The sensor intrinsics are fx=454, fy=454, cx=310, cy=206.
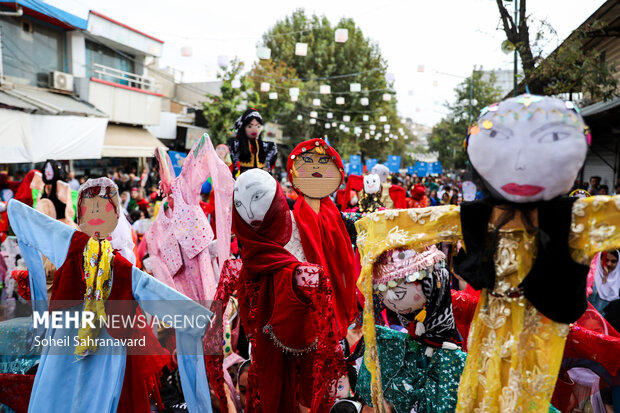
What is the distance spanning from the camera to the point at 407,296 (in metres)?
2.38

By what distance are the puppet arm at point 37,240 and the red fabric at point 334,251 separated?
5.13ft

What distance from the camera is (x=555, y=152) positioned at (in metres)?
1.73

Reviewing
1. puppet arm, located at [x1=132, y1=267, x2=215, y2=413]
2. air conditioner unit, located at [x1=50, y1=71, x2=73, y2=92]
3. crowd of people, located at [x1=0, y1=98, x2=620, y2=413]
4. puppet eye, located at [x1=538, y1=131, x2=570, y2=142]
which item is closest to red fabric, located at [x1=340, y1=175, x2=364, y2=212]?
crowd of people, located at [x1=0, y1=98, x2=620, y2=413]

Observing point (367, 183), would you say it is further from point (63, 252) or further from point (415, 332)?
point (63, 252)

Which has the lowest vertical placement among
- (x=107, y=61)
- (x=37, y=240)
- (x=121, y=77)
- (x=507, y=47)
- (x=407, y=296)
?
(x=407, y=296)

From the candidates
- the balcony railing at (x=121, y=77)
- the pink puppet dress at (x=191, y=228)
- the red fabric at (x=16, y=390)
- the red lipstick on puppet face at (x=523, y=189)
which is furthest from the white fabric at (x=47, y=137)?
the red lipstick on puppet face at (x=523, y=189)

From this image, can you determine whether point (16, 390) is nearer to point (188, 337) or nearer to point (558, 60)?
point (188, 337)

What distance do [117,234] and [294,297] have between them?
2461 millimetres

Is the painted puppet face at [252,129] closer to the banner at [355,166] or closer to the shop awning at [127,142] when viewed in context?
the banner at [355,166]

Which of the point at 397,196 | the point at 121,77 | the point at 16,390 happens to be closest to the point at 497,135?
the point at 16,390

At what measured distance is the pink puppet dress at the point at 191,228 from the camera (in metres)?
4.25

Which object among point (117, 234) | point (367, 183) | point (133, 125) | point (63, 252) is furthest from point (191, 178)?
point (133, 125)

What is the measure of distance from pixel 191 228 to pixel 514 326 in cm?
310

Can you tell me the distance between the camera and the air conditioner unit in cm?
1439
